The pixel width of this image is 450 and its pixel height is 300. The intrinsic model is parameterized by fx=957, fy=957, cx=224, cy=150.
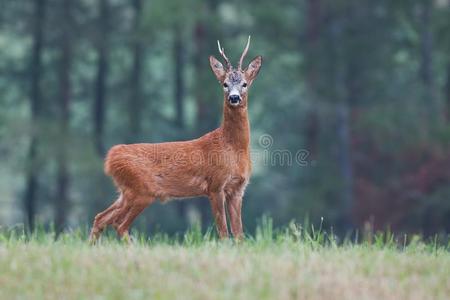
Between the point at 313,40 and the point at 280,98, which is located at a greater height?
the point at 313,40

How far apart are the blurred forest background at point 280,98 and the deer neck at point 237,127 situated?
13.5 meters

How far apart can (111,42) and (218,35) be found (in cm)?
414

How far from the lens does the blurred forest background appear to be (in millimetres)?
25344

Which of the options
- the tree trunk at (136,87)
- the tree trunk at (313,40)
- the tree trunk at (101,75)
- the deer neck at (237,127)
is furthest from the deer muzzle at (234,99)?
the tree trunk at (101,75)

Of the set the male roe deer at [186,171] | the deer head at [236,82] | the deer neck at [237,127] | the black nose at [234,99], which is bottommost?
the male roe deer at [186,171]

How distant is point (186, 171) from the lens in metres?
9.95

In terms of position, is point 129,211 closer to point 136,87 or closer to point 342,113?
point 342,113

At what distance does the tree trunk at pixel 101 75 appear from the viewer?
2864 centimetres

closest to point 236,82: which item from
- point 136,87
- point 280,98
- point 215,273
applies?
point 215,273

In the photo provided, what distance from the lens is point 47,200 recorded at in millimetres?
31234

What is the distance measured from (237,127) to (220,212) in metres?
1.00

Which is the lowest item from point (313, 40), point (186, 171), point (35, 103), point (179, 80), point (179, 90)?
point (186, 171)

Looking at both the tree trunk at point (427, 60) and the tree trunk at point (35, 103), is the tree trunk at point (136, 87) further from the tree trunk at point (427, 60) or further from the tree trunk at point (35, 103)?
the tree trunk at point (427, 60)

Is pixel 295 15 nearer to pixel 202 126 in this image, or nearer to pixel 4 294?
pixel 202 126
